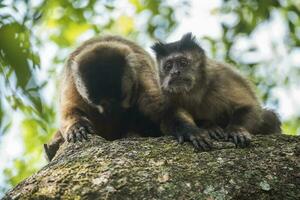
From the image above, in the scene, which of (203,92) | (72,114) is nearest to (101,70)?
(72,114)

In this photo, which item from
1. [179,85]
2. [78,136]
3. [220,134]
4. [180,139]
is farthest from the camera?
[179,85]

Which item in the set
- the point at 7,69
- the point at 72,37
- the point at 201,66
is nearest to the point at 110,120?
the point at 201,66

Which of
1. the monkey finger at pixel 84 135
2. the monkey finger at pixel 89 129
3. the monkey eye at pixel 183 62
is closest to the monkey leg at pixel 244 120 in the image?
the monkey eye at pixel 183 62

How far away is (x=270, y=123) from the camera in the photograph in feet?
22.6

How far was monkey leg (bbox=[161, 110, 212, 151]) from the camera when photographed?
15.4 feet

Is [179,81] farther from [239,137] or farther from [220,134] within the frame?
[239,137]

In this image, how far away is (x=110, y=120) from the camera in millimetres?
7023

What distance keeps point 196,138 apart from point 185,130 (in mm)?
556

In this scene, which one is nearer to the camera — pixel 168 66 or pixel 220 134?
pixel 220 134

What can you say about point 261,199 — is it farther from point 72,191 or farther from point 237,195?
point 72,191

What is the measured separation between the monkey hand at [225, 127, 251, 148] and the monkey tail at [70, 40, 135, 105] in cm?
209

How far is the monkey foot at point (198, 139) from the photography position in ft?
15.1

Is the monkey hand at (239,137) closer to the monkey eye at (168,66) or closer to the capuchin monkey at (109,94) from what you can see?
the capuchin monkey at (109,94)

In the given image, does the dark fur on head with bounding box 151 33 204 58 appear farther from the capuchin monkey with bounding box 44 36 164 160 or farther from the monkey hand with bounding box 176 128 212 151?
the monkey hand with bounding box 176 128 212 151
